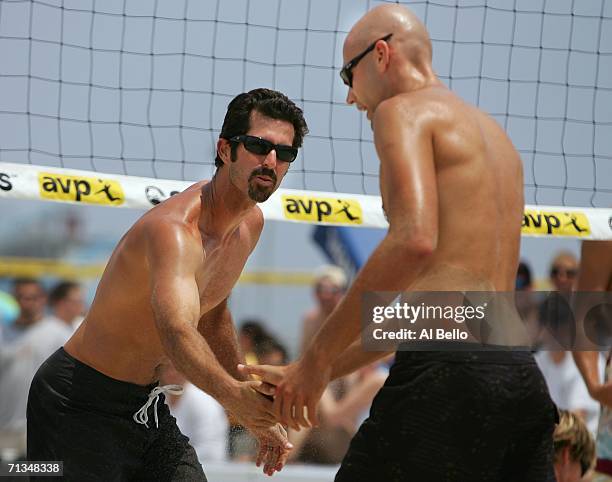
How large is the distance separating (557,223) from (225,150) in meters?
2.67

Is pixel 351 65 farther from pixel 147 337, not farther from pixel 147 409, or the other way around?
pixel 147 409

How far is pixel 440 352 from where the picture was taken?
9.67ft

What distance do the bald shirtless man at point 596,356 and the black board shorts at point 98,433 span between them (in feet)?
5.78

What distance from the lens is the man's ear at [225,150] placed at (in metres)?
3.95

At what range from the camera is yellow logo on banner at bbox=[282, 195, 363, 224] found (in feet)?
18.8

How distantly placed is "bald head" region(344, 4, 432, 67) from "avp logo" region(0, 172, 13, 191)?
8.34ft

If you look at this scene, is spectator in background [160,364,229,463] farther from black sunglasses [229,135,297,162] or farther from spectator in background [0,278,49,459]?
black sunglasses [229,135,297,162]

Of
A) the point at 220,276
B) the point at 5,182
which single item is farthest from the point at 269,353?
the point at 220,276

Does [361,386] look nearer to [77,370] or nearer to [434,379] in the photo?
[77,370]

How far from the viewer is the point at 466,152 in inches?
118

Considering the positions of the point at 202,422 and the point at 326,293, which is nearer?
the point at 202,422

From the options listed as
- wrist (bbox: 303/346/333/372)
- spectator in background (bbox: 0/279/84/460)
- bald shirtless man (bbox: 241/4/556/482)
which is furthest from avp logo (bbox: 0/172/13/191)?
wrist (bbox: 303/346/333/372)

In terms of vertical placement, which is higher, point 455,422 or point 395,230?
point 395,230

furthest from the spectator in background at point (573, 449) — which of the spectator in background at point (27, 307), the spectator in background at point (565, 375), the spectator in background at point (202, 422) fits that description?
the spectator in background at point (27, 307)
